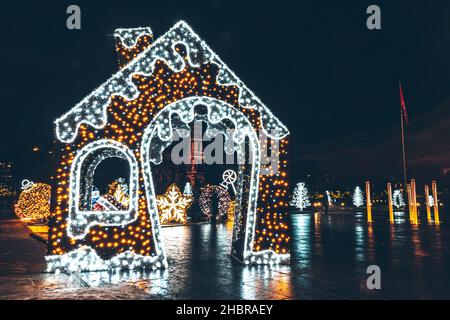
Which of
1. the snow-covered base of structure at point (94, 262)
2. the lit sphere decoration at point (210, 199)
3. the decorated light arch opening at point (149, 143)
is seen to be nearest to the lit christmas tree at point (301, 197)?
the lit sphere decoration at point (210, 199)

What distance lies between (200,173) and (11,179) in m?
23.8

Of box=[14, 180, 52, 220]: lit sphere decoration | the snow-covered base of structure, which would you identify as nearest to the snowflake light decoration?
box=[14, 180, 52, 220]: lit sphere decoration

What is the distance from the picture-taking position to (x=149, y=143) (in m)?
8.22

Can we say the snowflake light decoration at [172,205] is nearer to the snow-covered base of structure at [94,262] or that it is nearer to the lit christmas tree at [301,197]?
the snow-covered base of structure at [94,262]

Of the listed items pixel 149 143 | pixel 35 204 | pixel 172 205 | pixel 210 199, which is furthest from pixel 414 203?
pixel 35 204

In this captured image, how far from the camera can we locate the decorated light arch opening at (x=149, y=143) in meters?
7.73

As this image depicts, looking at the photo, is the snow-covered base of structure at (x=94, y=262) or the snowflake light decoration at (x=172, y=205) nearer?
the snow-covered base of structure at (x=94, y=262)

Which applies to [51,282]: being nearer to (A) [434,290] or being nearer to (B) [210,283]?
(B) [210,283]

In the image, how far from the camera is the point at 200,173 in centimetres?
5641

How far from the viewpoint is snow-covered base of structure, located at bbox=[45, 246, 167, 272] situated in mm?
7516

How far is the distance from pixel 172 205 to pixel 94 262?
15.3 metres

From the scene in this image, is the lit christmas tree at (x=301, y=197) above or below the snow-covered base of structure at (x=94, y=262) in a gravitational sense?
above

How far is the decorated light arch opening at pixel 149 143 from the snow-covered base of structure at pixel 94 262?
0.02 metres

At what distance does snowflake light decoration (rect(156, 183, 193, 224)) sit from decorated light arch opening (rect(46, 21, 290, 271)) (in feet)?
43.5
